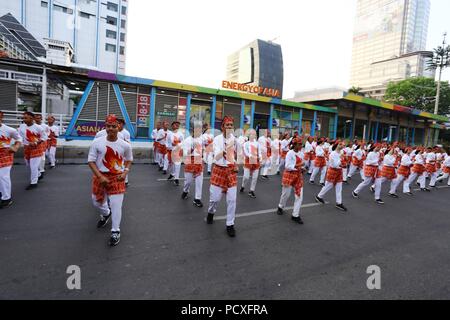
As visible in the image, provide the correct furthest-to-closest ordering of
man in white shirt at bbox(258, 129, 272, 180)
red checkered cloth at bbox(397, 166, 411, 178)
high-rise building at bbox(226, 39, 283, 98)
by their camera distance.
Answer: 1. high-rise building at bbox(226, 39, 283, 98)
2. man in white shirt at bbox(258, 129, 272, 180)
3. red checkered cloth at bbox(397, 166, 411, 178)

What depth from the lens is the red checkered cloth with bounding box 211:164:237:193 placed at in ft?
14.4

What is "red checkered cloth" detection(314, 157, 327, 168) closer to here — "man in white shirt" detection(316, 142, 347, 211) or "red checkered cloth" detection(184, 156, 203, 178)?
"man in white shirt" detection(316, 142, 347, 211)

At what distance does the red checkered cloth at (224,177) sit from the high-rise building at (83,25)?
40.2 metres

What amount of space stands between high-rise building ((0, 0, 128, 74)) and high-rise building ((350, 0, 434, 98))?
87383 millimetres

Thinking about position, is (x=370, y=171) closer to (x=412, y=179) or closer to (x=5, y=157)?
(x=412, y=179)

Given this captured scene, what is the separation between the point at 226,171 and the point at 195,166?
6.05ft

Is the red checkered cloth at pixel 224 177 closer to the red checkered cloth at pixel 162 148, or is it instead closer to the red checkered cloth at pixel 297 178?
the red checkered cloth at pixel 297 178

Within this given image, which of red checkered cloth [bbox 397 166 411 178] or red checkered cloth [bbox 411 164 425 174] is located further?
red checkered cloth [bbox 411 164 425 174]

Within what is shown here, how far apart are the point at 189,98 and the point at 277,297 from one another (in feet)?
48.8

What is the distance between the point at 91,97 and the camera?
13383 millimetres

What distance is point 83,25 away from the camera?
4325 centimetres

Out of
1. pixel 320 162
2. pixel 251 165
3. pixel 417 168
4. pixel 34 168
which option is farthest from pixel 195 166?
pixel 417 168

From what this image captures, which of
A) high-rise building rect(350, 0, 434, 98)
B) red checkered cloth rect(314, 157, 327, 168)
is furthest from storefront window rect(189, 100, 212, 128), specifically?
high-rise building rect(350, 0, 434, 98)

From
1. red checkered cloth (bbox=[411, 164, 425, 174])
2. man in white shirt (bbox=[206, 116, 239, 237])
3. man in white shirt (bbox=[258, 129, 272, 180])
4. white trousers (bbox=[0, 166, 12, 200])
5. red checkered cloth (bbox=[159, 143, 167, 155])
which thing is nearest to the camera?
man in white shirt (bbox=[206, 116, 239, 237])
